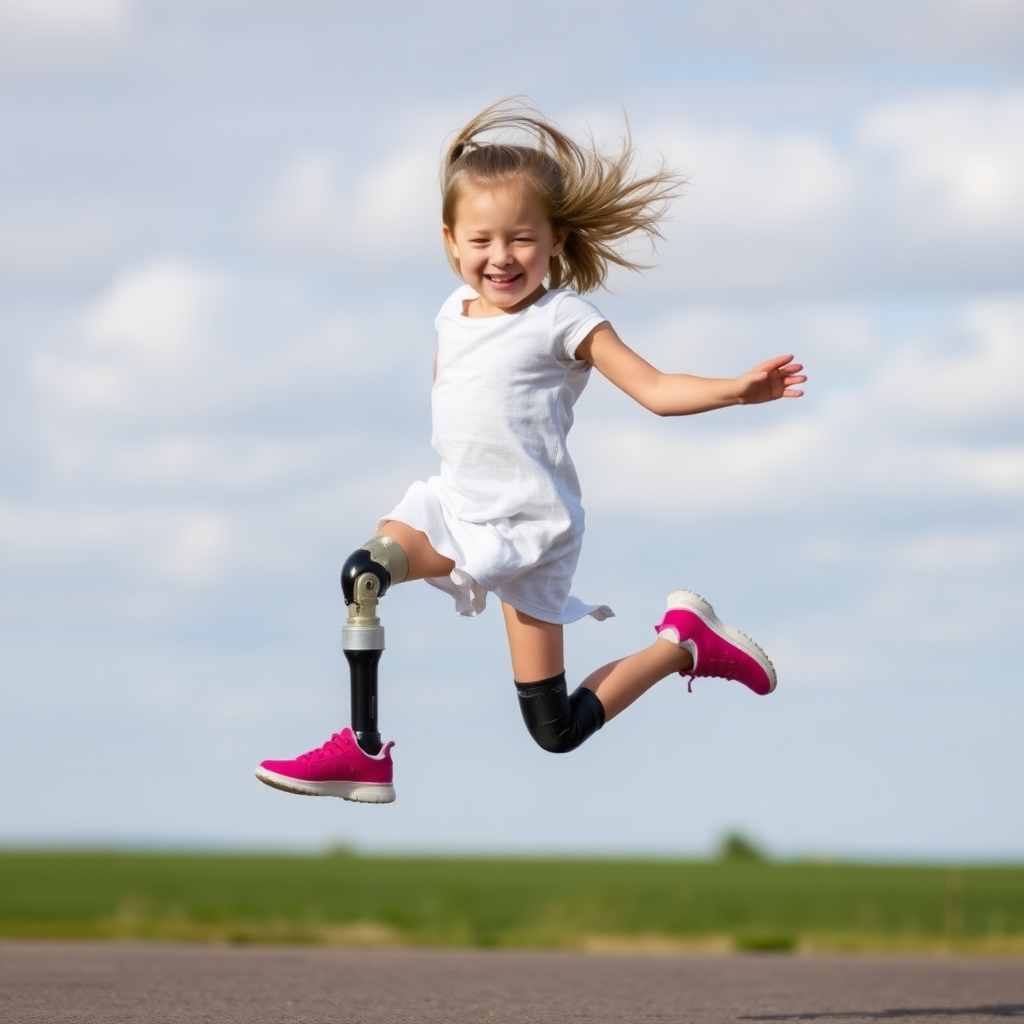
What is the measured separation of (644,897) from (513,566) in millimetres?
23872

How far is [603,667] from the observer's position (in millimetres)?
7020

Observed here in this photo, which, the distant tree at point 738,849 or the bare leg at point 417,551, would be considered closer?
the bare leg at point 417,551

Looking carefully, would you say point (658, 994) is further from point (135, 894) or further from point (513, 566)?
point (135, 894)

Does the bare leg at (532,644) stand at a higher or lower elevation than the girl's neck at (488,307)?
lower

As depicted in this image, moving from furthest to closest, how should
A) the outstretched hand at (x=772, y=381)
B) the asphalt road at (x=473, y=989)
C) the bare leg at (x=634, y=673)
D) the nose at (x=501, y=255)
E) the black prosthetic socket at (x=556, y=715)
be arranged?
1. the asphalt road at (x=473, y=989)
2. the bare leg at (x=634, y=673)
3. the black prosthetic socket at (x=556, y=715)
4. the nose at (x=501, y=255)
5. the outstretched hand at (x=772, y=381)

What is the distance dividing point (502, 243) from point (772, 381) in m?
1.27

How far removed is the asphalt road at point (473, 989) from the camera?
7070 millimetres

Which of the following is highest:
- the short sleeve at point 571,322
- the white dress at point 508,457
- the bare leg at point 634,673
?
the short sleeve at point 571,322

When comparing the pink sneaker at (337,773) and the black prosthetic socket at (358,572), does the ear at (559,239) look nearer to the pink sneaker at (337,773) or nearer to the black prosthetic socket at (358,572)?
the black prosthetic socket at (358,572)

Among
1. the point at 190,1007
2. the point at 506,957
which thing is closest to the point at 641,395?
the point at 190,1007

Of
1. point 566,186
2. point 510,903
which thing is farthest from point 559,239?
point 510,903

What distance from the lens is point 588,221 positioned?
6.60 meters

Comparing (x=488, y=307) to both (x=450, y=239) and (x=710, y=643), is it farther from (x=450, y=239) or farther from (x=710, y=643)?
(x=710, y=643)

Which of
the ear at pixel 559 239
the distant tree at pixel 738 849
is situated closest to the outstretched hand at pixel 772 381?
the ear at pixel 559 239
